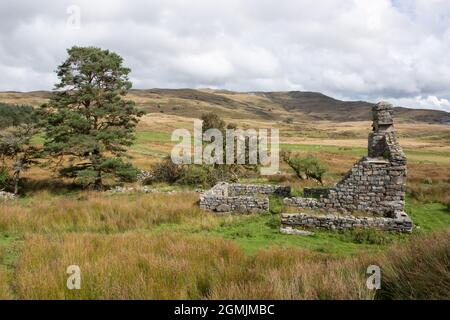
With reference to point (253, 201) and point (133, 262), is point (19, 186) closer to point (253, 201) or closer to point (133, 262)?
point (253, 201)

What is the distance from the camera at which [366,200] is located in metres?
14.4

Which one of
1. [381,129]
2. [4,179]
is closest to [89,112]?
[4,179]

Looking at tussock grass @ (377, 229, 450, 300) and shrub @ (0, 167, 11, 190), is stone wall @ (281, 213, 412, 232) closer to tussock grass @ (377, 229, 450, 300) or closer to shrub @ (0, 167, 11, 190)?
tussock grass @ (377, 229, 450, 300)

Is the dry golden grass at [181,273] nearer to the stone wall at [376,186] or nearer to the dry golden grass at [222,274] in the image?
the dry golden grass at [222,274]

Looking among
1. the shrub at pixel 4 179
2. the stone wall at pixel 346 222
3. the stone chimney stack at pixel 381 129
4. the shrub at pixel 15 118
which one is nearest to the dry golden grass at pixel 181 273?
the stone wall at pixel 346 222

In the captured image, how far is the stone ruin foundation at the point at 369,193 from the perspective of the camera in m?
13.2

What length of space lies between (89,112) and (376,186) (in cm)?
1925

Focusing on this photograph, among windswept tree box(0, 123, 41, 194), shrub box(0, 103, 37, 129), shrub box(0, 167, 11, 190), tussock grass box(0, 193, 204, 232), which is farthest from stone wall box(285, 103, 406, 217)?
shrub box(0, 103, 37, 129)

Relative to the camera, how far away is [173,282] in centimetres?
612

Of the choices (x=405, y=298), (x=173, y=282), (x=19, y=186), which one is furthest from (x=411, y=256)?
(x=19, y=186)

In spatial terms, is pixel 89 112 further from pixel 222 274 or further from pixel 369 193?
pixel 222 274

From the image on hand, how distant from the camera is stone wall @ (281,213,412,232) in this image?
1226cm

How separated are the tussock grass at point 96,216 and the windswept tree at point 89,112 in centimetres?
980

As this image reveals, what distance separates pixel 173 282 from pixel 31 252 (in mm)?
4256
